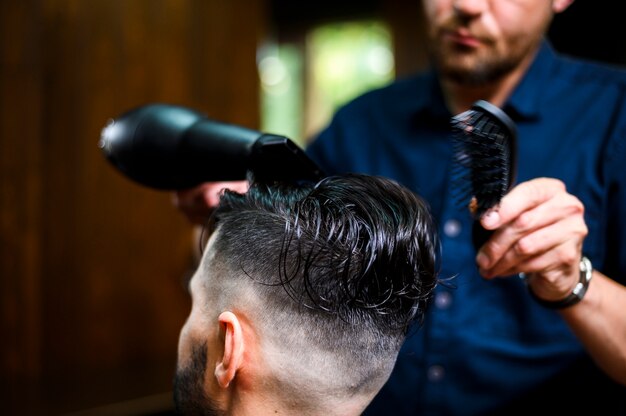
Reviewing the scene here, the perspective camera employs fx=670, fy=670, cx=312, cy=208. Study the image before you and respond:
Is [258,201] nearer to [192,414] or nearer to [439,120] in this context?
[192,414]

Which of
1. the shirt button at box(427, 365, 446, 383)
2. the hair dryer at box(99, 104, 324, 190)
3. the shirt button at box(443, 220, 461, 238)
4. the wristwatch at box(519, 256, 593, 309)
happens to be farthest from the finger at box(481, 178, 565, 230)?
the shirt button at box(427, 365, 446, 383)

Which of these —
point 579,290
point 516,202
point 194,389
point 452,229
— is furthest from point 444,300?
point 194,389

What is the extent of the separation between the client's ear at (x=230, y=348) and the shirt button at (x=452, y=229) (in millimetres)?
630

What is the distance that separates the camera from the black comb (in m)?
0.94

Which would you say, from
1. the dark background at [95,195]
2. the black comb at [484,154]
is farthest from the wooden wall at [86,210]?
the black comb at [484,154]

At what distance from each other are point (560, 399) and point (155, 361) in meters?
2.29

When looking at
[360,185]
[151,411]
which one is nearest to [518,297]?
[360,185]

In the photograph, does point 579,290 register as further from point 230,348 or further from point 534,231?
point 230,348

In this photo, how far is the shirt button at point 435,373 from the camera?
1.42 metres

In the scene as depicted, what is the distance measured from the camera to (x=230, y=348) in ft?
3.14

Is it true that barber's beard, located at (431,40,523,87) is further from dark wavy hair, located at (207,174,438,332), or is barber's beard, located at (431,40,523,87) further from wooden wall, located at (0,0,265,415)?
wooden wall, located at (0,0,265,415)

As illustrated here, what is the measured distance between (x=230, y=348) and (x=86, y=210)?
2.19 m

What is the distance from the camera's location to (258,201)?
1.05m

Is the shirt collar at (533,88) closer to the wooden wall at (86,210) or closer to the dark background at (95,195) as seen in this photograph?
the dark background at (95,195)
